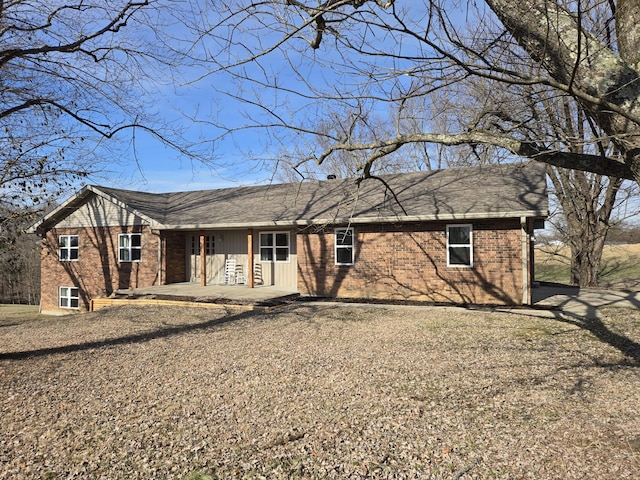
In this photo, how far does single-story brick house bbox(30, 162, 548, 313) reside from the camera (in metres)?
13.3

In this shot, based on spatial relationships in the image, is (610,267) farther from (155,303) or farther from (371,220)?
(155,303)

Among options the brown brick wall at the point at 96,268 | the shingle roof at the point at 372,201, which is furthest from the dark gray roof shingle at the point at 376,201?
the brown brick wall at the point at 96,268

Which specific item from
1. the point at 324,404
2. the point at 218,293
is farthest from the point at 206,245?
the point at 324,404

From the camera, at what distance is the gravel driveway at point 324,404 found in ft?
13.0

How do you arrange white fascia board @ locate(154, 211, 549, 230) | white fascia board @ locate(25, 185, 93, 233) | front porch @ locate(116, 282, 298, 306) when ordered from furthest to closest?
1. white fascia board @ locate(25, 185, 93, 233)
2. front porch @ locate(116, 282, 298, 306)
3. white fascia board @ locate(154, 211, 549, 230)

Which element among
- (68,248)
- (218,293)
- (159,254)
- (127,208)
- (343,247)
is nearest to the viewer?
(343,247)

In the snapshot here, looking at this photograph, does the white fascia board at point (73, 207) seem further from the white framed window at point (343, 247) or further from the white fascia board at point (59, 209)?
the white framed window at point (343, 247)

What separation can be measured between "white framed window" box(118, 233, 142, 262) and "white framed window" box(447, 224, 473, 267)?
41.9 feet

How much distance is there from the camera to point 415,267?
1422 centimetres

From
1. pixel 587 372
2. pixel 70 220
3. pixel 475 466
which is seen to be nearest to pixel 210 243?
pixel 70 220

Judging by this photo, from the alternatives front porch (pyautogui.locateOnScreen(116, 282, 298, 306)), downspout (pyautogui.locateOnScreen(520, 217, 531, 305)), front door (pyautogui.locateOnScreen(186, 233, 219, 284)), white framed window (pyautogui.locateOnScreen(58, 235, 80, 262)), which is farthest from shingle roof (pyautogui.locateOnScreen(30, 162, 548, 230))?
front porch (pyautogui.locateOnScreen(116, 282, 298, 306))

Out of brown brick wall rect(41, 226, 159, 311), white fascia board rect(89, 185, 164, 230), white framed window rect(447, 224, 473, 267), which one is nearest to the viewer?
white framed window rect(447, 224, 473, 267)

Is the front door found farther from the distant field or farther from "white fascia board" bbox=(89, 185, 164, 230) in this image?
the distant field

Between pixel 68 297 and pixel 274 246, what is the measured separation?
10.8m
